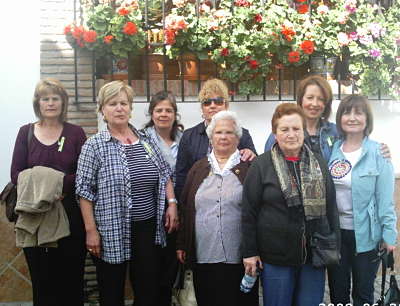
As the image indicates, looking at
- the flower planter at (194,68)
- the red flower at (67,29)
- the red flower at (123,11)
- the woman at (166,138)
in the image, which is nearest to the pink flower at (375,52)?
the flower planter at (194,68)

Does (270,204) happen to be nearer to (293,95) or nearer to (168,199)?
(168,199)

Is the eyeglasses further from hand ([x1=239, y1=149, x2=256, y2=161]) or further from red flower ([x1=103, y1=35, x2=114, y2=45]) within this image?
red flower ([x1=103, y1=35, x2=114, y2=45])

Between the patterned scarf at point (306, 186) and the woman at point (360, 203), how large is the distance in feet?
1.27

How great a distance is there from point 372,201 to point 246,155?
94cm

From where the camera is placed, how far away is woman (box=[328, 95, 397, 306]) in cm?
331

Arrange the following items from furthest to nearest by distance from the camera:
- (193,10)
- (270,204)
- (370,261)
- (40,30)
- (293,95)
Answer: (293,95) → (193,10) → (40,30) → (370,261) → (270,204)

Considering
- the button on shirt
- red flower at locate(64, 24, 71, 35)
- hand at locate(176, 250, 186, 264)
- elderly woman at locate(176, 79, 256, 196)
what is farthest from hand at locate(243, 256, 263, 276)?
red flower at locate(64, 24, 71, 35)

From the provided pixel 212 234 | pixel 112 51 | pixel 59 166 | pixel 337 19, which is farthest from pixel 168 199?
pixel 337 19

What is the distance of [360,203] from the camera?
330cm

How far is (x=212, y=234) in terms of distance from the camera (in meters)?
3.19

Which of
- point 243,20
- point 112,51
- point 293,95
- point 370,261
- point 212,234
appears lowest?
point 370,261

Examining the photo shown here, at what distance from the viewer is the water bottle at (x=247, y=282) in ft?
10.1

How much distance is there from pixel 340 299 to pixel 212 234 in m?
1.11

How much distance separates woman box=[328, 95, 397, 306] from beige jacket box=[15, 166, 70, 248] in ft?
6.45
